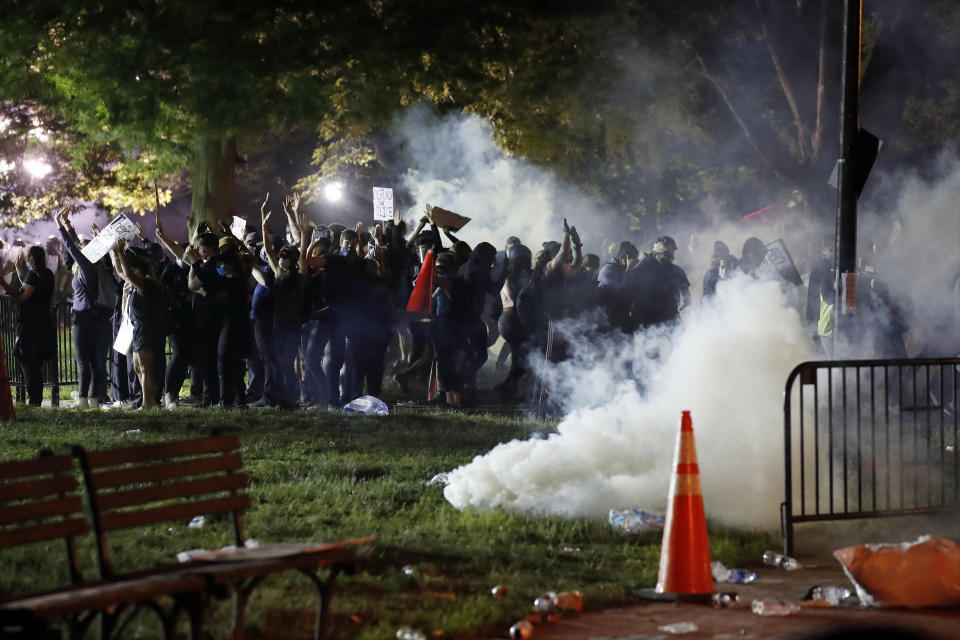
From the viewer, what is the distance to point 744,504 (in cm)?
874

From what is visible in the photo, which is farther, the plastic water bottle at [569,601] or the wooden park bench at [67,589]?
the plastic water bottle at [569,601]

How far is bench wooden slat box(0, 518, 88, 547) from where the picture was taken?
16.1ft

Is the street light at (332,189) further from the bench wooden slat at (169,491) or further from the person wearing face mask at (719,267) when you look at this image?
the bench wooden slat at (169,491)

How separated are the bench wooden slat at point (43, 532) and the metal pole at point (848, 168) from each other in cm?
642

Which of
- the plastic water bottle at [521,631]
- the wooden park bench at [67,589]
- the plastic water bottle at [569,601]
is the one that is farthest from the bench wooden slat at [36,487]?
the plastic water bottle at [569,601]

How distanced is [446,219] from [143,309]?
381 cm

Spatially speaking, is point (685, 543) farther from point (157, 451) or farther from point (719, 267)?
point (719, 267)

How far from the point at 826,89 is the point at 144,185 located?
20.7 meters

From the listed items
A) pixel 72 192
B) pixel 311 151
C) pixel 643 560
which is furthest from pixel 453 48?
pixel 311 151

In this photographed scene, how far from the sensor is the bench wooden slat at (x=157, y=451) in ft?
17.2

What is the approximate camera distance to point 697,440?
9156mm

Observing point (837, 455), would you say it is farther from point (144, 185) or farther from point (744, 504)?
point (144, 185)

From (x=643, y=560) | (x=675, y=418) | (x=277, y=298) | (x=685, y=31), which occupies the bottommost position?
(x=643, y=560)

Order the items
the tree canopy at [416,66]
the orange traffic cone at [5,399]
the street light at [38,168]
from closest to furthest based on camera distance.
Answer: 1. the orange traffic cone at [5,399]
2. the tree canopy at [416,66]
3. the street light at [38,168]
